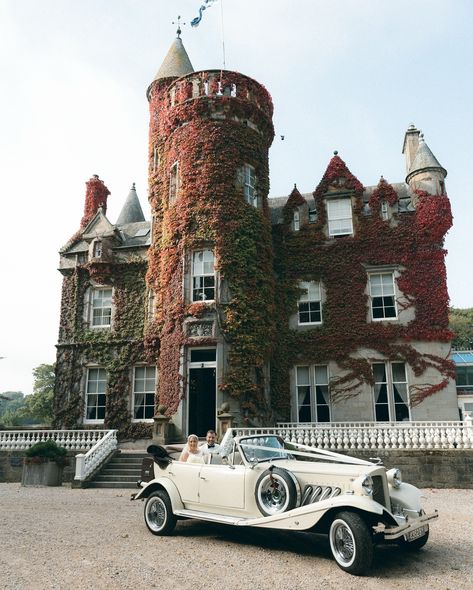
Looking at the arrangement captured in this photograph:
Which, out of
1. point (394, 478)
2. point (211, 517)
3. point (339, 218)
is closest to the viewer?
point (394, 478)

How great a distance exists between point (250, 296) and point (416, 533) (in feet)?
41.5

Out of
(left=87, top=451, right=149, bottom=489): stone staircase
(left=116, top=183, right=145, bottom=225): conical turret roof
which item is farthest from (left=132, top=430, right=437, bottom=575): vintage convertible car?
(left=116, top=183, right=145, bottom=225): conical turret roof

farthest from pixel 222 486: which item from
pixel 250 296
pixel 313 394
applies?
pixel 313 394

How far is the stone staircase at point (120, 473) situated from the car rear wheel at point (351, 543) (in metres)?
9.70

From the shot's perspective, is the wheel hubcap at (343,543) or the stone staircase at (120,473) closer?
the wheel hubcap at (343,543)

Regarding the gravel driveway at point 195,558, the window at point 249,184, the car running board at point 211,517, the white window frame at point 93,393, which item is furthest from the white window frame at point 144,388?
the car running board at point 211,517

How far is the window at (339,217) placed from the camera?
21.6 meters

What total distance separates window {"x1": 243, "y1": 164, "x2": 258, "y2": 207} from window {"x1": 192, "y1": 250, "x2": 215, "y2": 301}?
2977 millimetres

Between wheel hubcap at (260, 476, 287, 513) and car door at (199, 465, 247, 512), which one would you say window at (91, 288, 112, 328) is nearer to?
car door at (199, 465, 247, 512)

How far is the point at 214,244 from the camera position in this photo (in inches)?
747

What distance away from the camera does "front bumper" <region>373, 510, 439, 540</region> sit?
19.9ft

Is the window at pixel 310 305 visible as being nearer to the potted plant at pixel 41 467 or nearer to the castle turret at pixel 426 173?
the castle turret at pixel 426 173

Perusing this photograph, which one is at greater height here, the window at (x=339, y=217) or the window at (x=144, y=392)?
the window at (x=339, y=217)

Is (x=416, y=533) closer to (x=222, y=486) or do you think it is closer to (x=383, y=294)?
(x=222, y=486)
